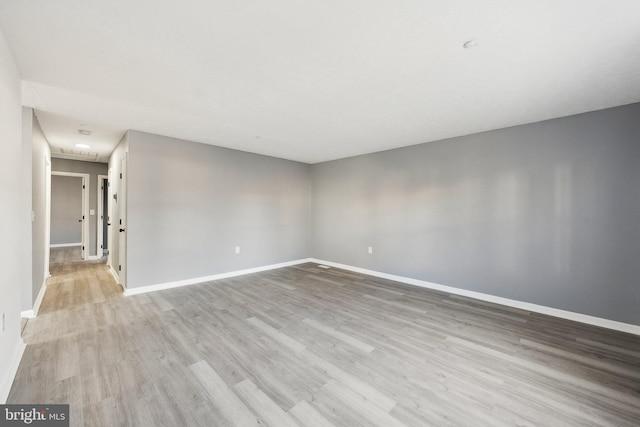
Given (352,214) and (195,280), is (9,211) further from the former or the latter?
(352,214)

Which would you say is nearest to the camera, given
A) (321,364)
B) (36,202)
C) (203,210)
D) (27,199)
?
(321,364)

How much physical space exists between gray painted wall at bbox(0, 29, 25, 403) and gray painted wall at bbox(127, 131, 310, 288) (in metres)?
1.64

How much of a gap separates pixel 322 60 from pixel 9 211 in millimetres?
2655

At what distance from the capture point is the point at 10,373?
1.84 metres

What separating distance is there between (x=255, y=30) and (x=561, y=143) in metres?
3.79

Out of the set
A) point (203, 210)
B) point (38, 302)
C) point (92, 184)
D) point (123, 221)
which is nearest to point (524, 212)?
point (203, 210)

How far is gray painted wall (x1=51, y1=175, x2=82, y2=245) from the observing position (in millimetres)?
7770

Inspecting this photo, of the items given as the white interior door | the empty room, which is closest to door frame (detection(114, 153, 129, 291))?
the white interior door

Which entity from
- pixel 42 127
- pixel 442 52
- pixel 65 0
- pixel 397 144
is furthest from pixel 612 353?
pixel 42 127

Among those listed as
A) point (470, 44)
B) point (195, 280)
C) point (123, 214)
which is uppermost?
point (470, 44)

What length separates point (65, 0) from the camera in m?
1.46

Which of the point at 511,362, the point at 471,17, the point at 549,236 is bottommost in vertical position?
the point at 511,362

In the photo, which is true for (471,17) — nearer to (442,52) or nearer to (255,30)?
(442,52)

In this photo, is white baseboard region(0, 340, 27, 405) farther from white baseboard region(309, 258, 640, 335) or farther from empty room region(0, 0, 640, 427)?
white baseboard region(309, 258, 640, 335)
